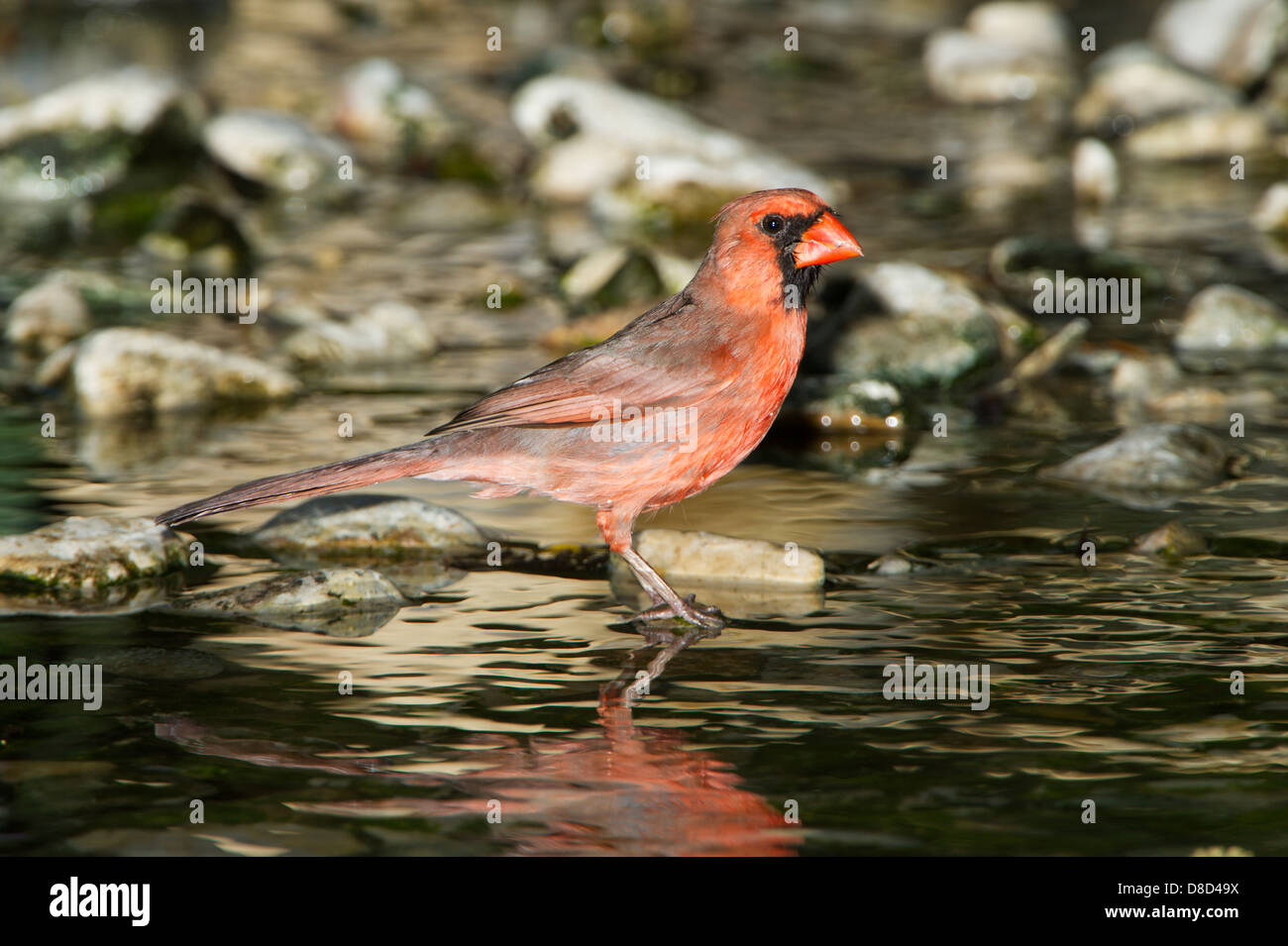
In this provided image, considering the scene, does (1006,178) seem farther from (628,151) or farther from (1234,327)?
(1234,327)

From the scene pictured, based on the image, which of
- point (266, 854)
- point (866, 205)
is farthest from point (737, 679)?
point (866, 205)

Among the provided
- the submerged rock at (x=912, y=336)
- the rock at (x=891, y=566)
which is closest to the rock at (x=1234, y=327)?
the submerged rock at (x=912, y=336)

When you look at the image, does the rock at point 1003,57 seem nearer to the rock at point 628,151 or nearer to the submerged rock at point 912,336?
the rock at point 628,151

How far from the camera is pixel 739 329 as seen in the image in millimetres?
5906

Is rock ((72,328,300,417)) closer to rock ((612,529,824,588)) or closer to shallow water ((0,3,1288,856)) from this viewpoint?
shallow water ((0,3,1288,856))

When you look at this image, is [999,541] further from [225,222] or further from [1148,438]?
[225,222]

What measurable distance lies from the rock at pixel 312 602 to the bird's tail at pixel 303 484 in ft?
1.13

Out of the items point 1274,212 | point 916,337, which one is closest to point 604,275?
point 916,337

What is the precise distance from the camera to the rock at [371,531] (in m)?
6.50

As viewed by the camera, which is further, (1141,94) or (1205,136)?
(1141,94)

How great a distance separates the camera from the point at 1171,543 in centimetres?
635

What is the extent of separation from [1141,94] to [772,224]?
36.8 ft
